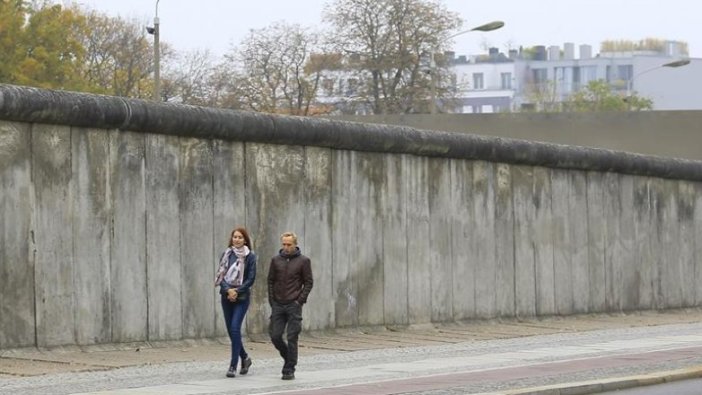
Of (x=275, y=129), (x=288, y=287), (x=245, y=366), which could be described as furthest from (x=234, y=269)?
(x=275, y=129)

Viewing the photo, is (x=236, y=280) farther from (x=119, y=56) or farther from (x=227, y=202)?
(x=119, y=56)

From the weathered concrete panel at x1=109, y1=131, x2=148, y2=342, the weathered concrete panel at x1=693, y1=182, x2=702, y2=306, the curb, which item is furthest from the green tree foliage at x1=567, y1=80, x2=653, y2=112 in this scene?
the curb

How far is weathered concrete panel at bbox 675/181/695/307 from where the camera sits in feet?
120

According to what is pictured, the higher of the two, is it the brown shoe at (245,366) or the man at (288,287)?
the man at (288,287)

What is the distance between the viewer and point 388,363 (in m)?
20.8

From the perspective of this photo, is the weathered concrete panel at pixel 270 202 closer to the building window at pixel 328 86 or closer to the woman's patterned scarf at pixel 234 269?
the woman's patterned scarf at pixel 234 269

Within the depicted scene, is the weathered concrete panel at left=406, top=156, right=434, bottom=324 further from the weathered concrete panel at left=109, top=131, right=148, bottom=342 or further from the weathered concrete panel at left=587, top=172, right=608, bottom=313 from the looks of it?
the weathered concrete panel at left=109, top=131, right=148, bottom=342

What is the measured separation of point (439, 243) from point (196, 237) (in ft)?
21.3

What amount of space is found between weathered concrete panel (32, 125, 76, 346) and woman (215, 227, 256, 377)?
303 cm

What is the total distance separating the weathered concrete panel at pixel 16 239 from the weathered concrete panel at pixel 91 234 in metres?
0.83

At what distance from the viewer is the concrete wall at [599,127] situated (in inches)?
2156

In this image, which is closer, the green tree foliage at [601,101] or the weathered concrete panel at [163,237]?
the weathered concrete panel at [163,237]

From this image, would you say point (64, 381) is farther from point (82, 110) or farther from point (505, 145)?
point (505, 145)

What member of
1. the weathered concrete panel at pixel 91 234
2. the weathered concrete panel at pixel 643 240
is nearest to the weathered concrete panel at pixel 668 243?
the weathered concrete panel at pixel 643 240
